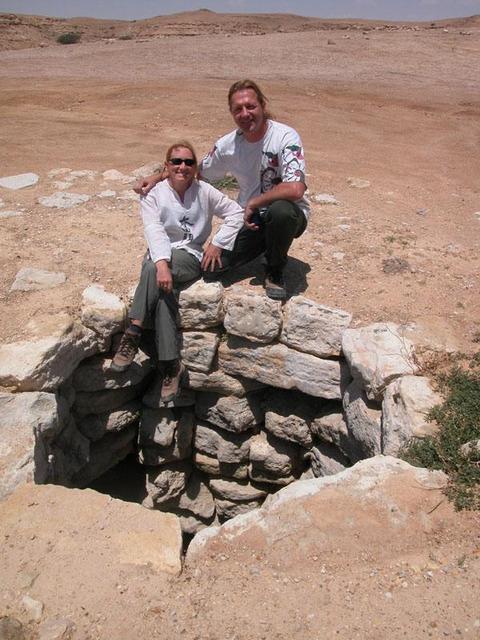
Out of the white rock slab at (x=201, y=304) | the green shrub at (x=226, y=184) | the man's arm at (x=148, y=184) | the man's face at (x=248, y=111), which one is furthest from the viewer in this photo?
the green shrub at (x=226, y=184)

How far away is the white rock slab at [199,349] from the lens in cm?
462

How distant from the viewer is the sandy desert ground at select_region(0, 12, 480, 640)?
8.34ft

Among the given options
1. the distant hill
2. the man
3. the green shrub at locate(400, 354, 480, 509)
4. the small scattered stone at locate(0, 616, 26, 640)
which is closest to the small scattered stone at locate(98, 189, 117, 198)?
the man

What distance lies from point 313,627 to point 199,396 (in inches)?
122

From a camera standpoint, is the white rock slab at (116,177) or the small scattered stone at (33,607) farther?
the white rock slab at (116,177)

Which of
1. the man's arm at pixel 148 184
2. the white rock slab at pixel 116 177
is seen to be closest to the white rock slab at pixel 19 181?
the white rock slab at pixel 116 177

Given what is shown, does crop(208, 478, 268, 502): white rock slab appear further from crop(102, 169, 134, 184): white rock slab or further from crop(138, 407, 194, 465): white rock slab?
crop(102, 169, 134, 184): white rock slab

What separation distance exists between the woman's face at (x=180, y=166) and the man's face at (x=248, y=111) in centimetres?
44

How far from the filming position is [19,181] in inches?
258

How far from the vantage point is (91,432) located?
505 cm

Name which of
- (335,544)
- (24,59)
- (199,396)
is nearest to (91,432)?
(199,396)

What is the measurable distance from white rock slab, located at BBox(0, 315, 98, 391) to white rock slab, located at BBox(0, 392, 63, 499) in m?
0.11

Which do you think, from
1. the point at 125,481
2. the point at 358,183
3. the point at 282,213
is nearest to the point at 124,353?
the point at 282,213

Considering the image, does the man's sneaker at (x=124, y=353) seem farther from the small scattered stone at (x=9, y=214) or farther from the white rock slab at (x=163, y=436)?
the small scattered stone at (x=9, y=214)
